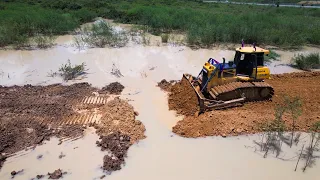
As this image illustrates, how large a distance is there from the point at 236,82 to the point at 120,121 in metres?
3.96

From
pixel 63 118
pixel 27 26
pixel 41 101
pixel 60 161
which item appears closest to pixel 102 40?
pixel 27 26

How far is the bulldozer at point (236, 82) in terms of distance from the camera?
361 inches

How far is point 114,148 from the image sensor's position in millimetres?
7523

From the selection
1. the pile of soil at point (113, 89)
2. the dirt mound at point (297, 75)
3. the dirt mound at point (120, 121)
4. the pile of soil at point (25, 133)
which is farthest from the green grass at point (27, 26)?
the dirt mound at point (297, 75)

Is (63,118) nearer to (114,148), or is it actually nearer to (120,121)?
(120,121)

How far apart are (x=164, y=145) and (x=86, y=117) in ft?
8.87

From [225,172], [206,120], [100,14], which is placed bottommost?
[225,172]

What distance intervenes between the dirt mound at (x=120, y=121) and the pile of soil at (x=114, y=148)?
0.23 meters

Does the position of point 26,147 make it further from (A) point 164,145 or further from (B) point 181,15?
(B) point 181,15

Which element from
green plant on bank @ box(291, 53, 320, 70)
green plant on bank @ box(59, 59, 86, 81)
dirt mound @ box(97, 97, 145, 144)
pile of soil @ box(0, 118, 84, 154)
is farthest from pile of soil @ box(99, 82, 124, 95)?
green plant on bank @ box(291, 53, 320, 70)

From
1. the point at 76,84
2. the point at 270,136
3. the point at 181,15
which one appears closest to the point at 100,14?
the point at 181,15

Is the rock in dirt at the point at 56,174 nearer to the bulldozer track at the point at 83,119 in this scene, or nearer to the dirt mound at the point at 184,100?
the bulldozer track at the point at 83,119

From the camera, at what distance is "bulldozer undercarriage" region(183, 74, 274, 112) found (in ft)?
29.8

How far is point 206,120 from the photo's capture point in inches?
340
